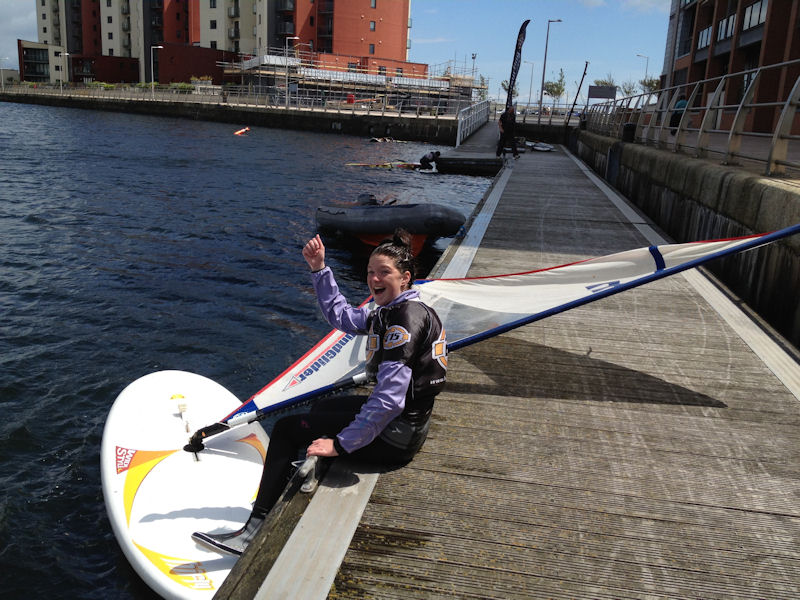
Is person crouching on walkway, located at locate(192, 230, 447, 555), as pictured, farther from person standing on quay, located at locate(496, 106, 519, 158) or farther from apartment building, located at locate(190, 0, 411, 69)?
apartment building, located at locate(190, 0, 411, 69)

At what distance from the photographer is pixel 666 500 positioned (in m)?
3.10

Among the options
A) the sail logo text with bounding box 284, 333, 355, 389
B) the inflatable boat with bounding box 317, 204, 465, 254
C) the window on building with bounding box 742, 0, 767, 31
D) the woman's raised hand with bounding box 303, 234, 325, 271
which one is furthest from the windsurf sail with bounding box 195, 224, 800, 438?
the window on building with bounding box 742, 0, 767, 31

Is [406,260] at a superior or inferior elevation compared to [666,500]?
superior

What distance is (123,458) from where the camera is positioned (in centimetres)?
475

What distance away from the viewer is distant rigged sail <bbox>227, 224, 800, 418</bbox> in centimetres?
433

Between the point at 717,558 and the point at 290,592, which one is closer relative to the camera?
the point at 290,592

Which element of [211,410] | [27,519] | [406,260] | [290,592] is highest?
[406,260]

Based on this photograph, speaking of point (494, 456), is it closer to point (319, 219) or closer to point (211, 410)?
point (211, 410)

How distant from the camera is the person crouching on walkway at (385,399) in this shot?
9.93 feet

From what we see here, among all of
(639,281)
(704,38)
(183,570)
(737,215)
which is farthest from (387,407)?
(704,38)

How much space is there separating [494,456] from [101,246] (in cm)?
1170

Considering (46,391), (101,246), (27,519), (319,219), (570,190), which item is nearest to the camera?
(27,519)

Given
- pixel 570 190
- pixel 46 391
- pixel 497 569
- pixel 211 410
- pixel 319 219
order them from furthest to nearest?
pixel 570 190
pixel 319 219
pixel 46 391
pixel 211 410
pixel 497 569

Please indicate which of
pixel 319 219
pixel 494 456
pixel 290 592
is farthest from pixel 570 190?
pixel 290 592
